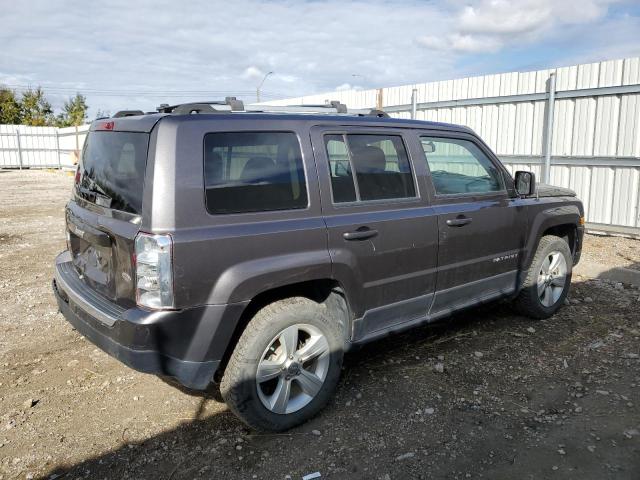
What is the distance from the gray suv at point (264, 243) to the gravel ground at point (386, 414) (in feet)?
1.14

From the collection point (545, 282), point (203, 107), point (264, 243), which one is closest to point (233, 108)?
point (203, 107)

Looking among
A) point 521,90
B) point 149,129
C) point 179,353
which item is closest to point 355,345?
point 179,353

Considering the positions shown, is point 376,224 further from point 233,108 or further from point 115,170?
point 115,170

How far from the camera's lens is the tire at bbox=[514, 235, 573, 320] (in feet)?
16.5

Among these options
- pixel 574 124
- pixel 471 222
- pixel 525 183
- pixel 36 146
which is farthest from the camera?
pixel 36 146

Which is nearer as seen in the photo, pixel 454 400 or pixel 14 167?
pixel 454 400

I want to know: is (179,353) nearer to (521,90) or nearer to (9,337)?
(9,337)

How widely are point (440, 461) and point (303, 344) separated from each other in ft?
3.50

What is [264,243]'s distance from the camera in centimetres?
302

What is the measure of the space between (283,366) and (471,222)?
75.9 inches

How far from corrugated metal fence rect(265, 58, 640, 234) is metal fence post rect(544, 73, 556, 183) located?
24 millimetres

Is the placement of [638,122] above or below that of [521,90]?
below

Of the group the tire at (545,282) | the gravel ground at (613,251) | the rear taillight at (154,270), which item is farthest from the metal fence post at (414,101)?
the rear taillight at (154,270)

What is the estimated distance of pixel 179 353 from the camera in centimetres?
285
